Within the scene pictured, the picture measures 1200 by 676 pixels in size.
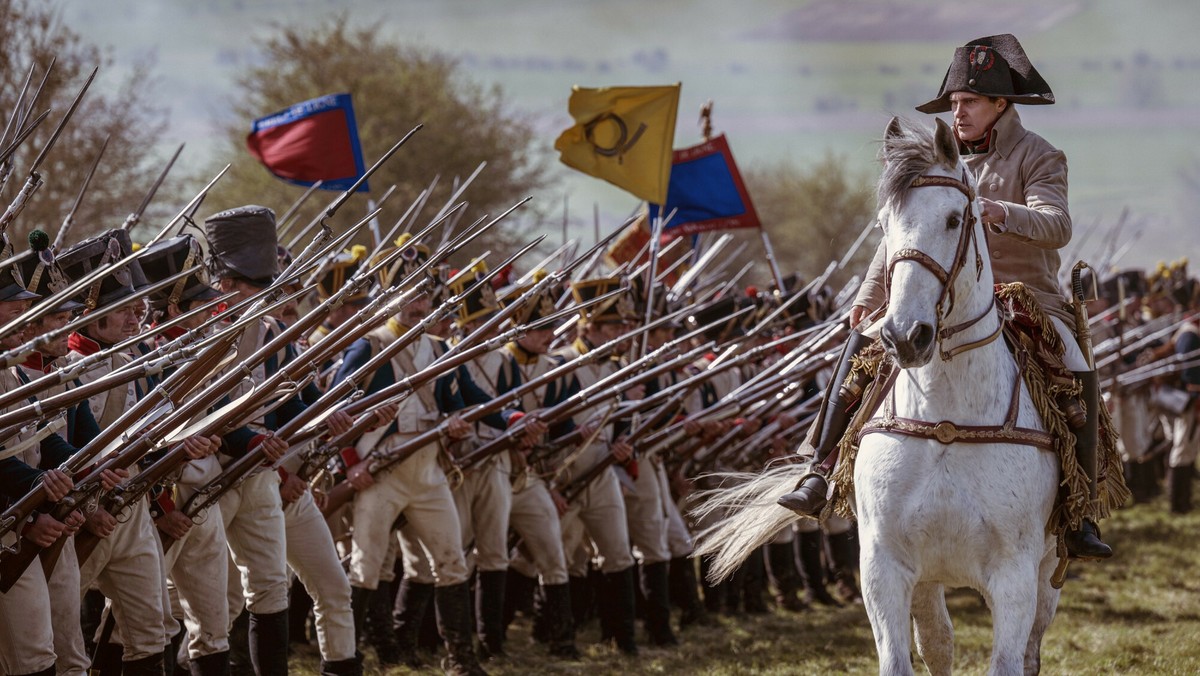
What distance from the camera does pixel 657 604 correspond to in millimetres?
10625

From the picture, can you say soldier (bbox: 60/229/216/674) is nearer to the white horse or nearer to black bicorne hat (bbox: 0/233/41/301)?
black bicorne hat (bbox: 0/233/41/301)

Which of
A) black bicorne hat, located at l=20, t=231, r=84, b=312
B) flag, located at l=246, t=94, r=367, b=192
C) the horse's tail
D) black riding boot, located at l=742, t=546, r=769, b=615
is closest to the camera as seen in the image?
black bicorne hat, located at l=20, t=231, r=84, b=312

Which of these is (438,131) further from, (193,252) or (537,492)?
(193,252)

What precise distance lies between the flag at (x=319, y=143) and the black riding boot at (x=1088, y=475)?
260 inches

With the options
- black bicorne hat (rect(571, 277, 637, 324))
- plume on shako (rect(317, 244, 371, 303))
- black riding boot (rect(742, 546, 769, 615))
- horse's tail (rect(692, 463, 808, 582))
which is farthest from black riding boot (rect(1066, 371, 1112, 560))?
black riding boot (rect(742, 546, 769, 615))

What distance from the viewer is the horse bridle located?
5.38 metres

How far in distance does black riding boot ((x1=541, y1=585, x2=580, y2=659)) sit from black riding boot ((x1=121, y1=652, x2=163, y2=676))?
3.81m

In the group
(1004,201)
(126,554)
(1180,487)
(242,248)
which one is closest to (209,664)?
(126,554)

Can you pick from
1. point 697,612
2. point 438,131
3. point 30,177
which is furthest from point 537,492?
point 438,131

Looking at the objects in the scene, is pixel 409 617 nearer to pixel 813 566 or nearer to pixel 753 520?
pixel 753 520

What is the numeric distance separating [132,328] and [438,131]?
18420mm

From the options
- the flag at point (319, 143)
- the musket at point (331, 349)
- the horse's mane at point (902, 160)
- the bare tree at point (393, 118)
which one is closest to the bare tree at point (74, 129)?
the bare tree at point (393, 118)

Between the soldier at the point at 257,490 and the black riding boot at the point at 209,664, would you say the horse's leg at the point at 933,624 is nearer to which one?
the soldier at the point at 257,490

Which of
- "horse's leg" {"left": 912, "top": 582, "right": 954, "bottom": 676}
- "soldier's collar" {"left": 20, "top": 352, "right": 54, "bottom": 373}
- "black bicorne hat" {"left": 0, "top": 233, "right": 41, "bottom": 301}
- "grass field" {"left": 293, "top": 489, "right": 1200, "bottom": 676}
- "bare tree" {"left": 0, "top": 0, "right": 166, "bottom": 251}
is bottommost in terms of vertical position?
"grass field" {"left": 293, "top": 489, "right": 1200, "bottom": 676}
